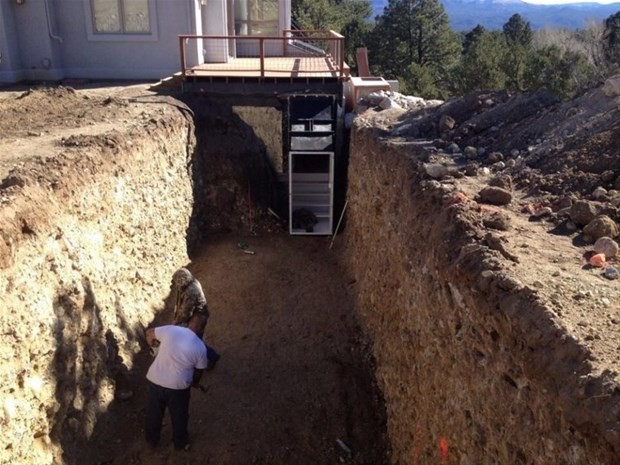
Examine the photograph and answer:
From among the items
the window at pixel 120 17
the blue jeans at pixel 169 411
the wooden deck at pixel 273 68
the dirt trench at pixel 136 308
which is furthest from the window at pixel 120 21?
the blue jeans at pixel 169 411

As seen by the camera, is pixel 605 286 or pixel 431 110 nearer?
pixel 605 286

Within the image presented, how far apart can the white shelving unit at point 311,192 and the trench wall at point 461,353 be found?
16.7 feet

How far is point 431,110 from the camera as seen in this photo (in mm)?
11359

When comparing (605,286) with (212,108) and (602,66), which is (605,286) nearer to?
(212,108)

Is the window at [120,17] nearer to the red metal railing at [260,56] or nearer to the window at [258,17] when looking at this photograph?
the red metal railing at [260,56]

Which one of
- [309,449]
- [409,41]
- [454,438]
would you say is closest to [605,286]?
[454,438]

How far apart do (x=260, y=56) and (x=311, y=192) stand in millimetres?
3635

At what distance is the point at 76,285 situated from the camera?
7.39 m

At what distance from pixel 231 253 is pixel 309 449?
628 centimetres

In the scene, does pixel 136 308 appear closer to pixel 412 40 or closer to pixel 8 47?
pixel 8 47

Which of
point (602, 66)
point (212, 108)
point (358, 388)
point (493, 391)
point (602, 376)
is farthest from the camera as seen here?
point (602, 66)

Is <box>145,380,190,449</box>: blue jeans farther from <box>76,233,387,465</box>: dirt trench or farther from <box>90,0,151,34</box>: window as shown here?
<box>90,0,151,34</box>: window

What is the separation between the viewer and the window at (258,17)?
19703mm

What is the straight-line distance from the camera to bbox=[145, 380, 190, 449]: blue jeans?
22.2ft
